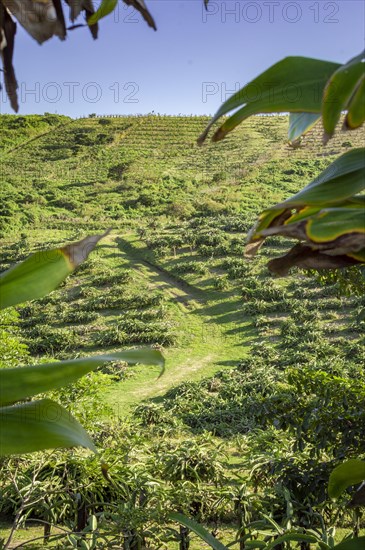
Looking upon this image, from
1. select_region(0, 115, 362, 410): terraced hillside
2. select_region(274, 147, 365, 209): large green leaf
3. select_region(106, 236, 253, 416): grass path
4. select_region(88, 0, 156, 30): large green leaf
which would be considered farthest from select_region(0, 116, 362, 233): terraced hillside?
select_region(274, 147, 365, 209): large green leaf

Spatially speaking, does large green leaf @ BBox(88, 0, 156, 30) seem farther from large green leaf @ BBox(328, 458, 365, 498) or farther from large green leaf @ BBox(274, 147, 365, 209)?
large green leaf @ BBox(328, 458, 365, 498)

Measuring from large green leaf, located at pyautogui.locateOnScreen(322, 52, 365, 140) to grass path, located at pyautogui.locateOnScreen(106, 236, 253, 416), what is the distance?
8.53 metres

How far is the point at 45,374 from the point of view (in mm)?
745

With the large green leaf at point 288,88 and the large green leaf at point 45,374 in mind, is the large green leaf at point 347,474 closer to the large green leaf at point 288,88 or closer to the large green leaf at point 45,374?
the large green leaf at point 45,374

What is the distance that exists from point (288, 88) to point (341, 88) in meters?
0.10

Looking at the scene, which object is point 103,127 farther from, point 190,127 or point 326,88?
point 326,88

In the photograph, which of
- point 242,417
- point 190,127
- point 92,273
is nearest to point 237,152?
point 190,127

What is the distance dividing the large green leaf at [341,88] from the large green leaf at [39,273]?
0.37 m

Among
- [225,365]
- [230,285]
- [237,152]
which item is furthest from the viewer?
[237,152]

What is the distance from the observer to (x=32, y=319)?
14.7 meters

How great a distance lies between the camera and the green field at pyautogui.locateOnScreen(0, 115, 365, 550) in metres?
3.64

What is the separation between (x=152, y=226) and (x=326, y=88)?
71.7 feet

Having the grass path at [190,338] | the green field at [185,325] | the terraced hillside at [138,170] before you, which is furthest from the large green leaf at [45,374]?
the terraced hillside at [138,170]

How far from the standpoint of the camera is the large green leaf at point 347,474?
86 centimetres
